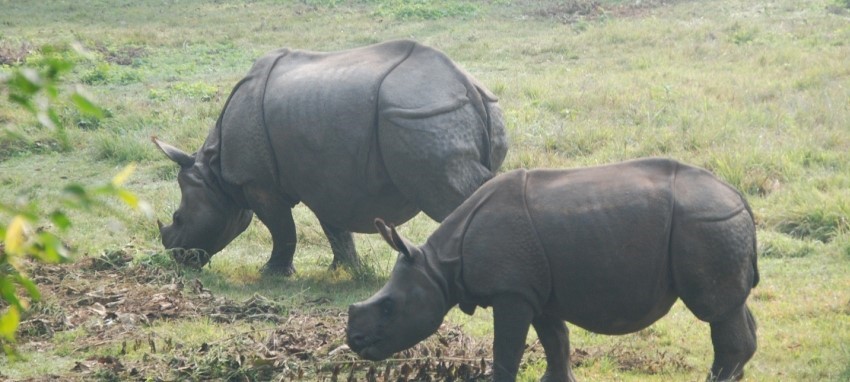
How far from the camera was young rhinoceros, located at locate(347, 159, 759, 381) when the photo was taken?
5867 mm

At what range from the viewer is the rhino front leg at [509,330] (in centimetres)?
600

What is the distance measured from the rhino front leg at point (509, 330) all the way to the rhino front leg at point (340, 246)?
395 cm

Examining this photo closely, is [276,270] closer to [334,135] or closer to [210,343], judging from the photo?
[334,135]

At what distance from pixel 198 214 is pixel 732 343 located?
519cm

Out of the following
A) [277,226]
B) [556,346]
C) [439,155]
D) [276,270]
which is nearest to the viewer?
[556,346]

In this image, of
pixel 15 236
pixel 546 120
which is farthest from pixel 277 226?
pixel 15 236

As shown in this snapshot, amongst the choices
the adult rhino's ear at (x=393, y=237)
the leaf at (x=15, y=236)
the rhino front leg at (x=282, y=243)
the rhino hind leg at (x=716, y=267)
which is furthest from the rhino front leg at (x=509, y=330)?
the rhino front leg at (x=282, y=243)

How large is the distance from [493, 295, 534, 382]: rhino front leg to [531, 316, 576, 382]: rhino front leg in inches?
13.6

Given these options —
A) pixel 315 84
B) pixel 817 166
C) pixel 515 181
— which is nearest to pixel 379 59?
pixel 315 84

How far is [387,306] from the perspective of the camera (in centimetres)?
616

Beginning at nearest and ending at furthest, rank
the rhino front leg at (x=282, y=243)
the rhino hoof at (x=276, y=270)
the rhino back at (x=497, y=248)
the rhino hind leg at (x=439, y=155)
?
the rhino back at (x=497, y=248) → the rhino hind leg at (x=439, y=155) → the rhino front leg at (x=282, y=243) → the rhino hoof at (x=276, y=270)

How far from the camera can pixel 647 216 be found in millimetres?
5887

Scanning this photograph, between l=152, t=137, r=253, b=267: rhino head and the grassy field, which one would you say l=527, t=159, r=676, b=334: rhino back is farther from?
l=152, t=137, r=253, b=267: rhino head

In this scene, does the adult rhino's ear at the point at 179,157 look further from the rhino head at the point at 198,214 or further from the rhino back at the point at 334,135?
the rhino back at the point at 334,135
